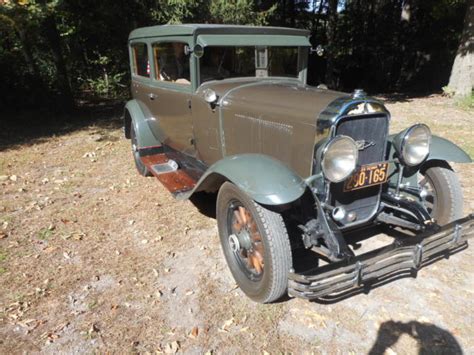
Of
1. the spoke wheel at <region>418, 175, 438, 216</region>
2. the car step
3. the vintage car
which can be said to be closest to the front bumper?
the vintage car

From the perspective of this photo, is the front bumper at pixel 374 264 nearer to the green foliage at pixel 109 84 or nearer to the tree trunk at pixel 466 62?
the tree trunk at pixel 466 62

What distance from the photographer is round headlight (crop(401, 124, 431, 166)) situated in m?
2.90

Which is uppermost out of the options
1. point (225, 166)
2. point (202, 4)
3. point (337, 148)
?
point (202, 4)

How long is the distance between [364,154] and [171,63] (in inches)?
96.1

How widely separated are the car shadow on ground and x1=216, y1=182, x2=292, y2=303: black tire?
5.77m

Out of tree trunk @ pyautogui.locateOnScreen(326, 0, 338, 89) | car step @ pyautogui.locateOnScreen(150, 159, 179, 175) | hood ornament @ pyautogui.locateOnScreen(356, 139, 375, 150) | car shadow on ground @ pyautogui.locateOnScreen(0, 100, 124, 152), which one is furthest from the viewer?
tree trunk @ pyautogui.locateOnScreen(326, 0, 338, 89)

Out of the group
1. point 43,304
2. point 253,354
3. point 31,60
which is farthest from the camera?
point 31,60

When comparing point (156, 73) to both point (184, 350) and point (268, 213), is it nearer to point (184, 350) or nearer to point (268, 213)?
point (268, 213)

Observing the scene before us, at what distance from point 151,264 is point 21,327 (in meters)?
1.07

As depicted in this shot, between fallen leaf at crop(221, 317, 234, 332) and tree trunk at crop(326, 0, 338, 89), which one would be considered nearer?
fallen leaf at crop(221, 317, 234, 332)

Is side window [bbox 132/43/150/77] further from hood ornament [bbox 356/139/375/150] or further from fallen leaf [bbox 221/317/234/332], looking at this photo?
fallen leaf [bbox 221/317/234/332]

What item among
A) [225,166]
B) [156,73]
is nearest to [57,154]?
[156,73]

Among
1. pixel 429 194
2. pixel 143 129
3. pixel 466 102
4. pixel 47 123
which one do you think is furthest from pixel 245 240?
pixel 466 102

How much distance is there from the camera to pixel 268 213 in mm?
2545
